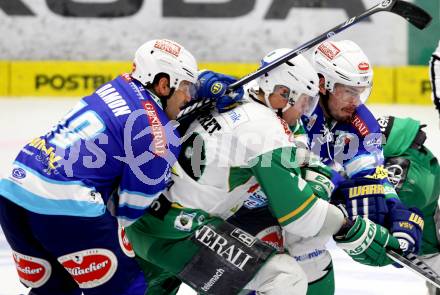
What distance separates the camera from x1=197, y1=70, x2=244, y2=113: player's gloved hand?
371 cm

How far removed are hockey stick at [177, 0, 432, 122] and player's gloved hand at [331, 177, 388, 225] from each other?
0.58m

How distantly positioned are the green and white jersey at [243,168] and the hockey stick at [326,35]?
49 millimetres

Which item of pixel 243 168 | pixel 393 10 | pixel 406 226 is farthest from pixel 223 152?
pixel 393 10

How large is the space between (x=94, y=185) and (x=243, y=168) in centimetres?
52

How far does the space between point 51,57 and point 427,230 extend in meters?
5.36

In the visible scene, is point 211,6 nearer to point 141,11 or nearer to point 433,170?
point 141,11

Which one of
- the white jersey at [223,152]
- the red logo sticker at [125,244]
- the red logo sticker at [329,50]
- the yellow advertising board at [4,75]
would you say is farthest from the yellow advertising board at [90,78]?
the red logo sticker at [125,244]

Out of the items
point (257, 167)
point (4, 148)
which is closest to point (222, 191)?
point (257, 167)

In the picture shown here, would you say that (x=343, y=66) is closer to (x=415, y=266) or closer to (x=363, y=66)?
(x=363, y=66)

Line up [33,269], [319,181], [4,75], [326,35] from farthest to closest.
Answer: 1. [4,75]
2. [326,35]
3. [319,181]
4. [33,269]

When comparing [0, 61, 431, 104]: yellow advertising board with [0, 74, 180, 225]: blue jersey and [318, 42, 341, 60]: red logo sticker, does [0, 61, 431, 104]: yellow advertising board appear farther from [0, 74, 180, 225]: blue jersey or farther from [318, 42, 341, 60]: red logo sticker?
[0, 74, 180, 225]: blue jersey

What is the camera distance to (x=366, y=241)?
12.3ft

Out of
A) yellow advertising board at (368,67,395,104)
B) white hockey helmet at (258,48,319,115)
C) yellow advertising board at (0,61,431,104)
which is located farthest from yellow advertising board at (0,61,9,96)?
white hockey helmet at (258,48,319,115)

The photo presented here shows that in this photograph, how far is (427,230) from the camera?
15.1ft
